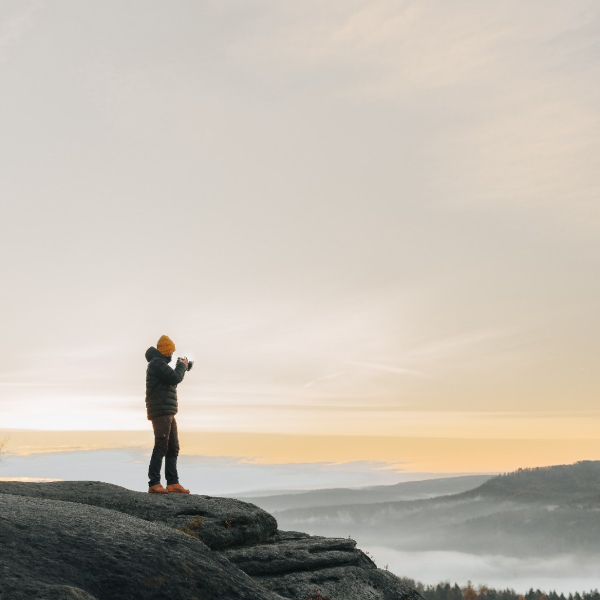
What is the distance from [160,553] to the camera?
12.6m

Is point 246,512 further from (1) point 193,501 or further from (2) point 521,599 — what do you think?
(2) point 521,599

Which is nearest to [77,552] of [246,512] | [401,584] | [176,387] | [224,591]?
[224,591]

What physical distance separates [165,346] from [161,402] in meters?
1.67

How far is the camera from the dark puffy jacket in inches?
779

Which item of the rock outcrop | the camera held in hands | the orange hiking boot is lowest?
the rock outcrop

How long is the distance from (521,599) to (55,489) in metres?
201

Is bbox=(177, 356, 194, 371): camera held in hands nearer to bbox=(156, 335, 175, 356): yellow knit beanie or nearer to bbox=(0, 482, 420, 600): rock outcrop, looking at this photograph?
bbox=(156, 335, 175, 356): yellow knit beanie

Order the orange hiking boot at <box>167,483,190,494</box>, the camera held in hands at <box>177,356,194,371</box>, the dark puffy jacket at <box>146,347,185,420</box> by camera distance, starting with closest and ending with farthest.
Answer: the dark puffy jacket at <box>146,347,185,420</box>
the orange hiking boot at <box>167,483,190,494</box>
the camera held in hands at <box>177,356,194,371</box>

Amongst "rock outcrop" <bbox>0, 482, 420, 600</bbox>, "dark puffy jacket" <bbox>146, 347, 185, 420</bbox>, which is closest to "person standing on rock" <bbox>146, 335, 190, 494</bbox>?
"dark puffy jacket" <bbox>146, 347, 185, 420</bbox>

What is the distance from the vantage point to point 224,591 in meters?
12.5

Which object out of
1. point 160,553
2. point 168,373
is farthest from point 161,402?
point 160,553

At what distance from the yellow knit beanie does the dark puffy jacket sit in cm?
12

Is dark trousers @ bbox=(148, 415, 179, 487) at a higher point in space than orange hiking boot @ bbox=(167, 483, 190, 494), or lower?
higher

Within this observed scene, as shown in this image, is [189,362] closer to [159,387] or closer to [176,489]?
[159,387]
